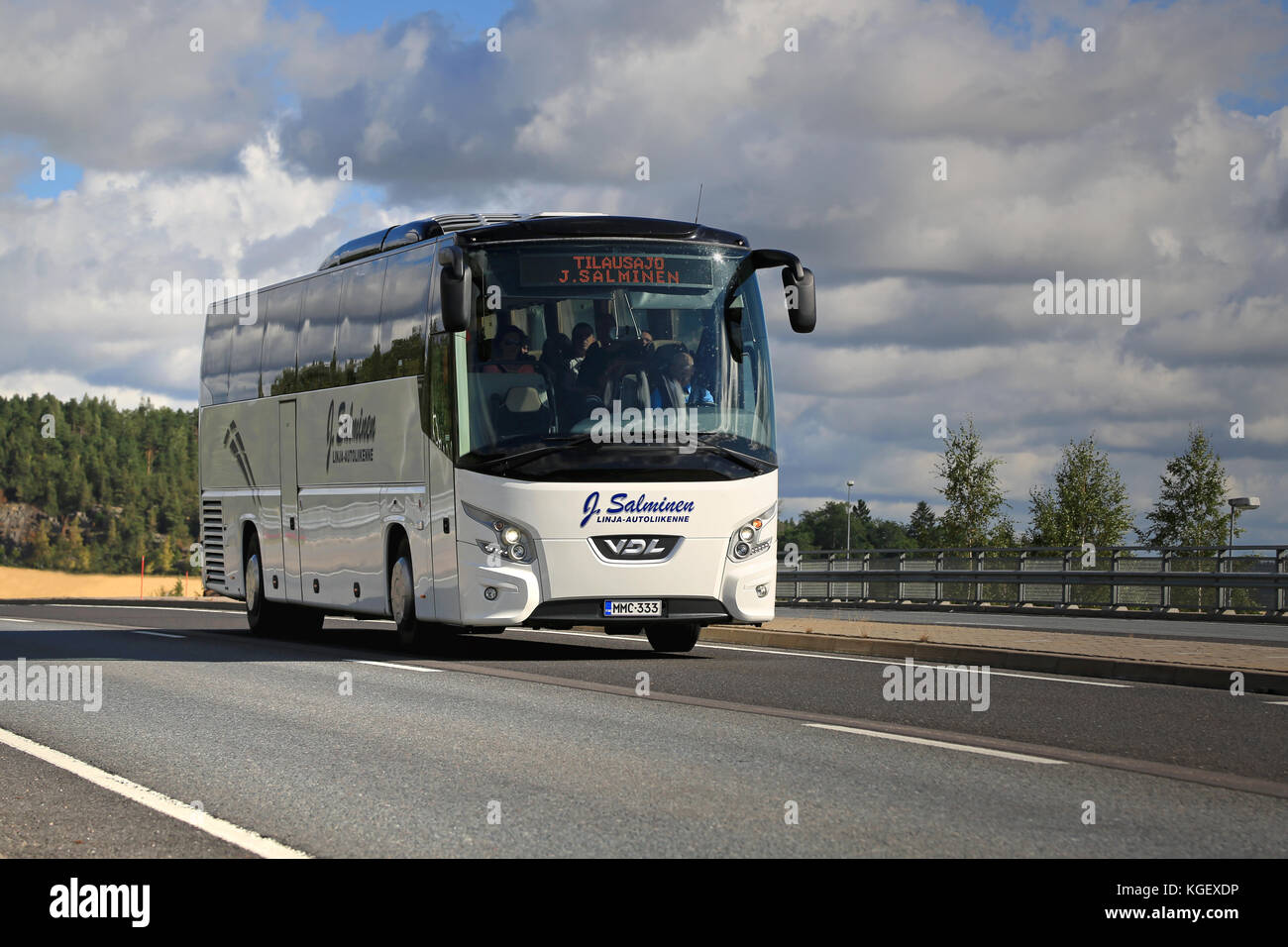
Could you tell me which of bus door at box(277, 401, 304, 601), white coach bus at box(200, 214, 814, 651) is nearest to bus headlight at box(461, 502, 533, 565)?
white coach bus at box(200, 214, 814, 651)

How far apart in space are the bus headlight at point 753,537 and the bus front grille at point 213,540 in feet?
31.9

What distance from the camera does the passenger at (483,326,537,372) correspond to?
15.7 meters

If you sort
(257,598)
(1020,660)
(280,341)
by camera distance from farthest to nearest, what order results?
(257,598) < (280,341) < (1020,660)

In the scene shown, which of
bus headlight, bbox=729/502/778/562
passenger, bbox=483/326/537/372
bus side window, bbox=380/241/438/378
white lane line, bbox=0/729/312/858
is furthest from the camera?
bus side window, bbox=380/241/438/378

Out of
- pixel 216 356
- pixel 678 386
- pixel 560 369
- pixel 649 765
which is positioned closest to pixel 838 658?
pixel 678 386

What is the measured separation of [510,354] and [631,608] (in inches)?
101

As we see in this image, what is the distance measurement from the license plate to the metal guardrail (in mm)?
15534

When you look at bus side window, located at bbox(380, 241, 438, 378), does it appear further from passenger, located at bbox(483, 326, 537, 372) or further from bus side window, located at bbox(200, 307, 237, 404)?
bus side window, located at bbox(200, 307, 237, 404)

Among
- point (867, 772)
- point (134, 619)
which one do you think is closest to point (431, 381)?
point (867, 772)

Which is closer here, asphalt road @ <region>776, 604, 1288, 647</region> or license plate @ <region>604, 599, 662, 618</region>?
license plate @ <region>604, 599, 662, 618</region>

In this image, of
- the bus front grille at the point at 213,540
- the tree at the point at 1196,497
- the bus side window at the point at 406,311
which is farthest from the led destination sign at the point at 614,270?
the tree at the point at 1196,497

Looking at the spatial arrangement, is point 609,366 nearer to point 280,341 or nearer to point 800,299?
point 800,299

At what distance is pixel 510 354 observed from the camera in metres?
15.7
